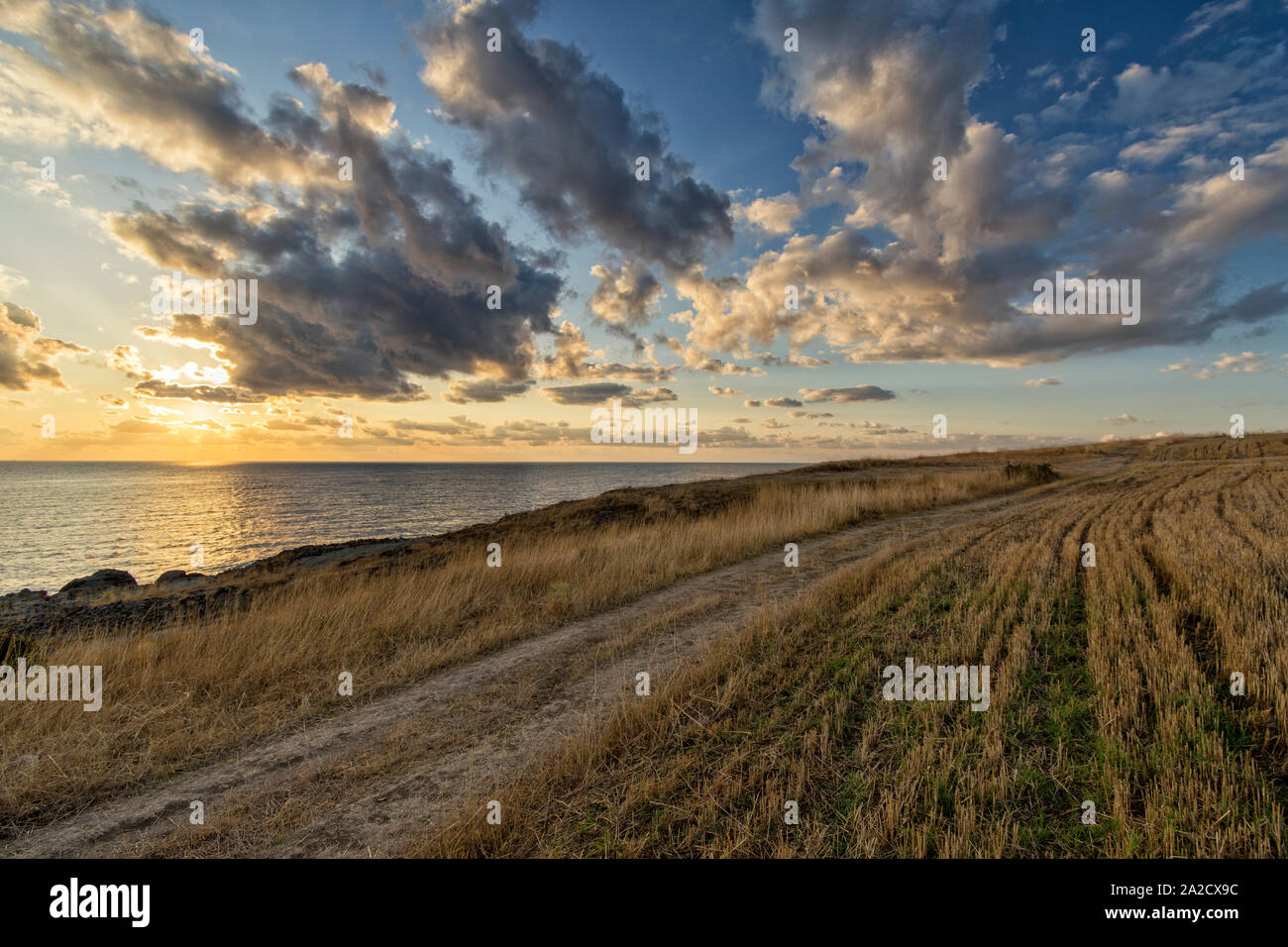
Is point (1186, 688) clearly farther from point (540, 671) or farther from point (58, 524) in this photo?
point (58, 524)

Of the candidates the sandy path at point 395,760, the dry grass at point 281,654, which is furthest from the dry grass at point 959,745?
the dry grass at point 281,654

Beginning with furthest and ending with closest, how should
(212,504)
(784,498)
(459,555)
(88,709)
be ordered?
(212,504)
(784,498)
(459,555)
(88,709)

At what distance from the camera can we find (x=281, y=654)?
7.64 m

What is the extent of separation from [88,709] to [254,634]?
2144mm

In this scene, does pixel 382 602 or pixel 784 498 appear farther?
pixel 784 498

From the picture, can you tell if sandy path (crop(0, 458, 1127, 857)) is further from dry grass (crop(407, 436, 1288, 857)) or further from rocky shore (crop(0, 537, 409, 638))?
rocky shore (crop(0, 537, 409, 638))

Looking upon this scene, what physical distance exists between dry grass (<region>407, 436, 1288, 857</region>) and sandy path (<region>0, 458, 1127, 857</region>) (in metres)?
0.67

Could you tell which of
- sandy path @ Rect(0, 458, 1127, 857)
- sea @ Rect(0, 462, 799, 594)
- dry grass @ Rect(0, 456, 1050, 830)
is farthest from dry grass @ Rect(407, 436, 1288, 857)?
sea @ Rect(0, 462, 799, 594)

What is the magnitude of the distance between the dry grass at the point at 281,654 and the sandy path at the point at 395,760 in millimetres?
441

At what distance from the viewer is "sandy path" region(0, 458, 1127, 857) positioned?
3.95 metres

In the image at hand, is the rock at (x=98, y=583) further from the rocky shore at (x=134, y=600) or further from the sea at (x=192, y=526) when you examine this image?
the sea at (x=192, y=526)

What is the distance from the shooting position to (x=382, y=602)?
396 inches

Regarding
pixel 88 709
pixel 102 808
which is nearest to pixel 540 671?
pixel 102 808
